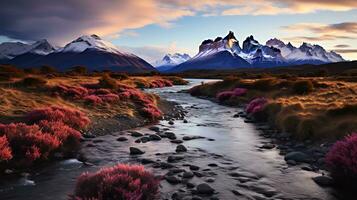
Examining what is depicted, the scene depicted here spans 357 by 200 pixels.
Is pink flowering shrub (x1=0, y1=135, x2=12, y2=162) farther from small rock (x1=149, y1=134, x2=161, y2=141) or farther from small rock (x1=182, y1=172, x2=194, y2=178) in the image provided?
small rock (x1=149, y1=134, x2=161, y2=141)

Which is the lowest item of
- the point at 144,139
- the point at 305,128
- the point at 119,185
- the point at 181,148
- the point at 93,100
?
the point at 181,148

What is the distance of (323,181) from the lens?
14477 millimetres

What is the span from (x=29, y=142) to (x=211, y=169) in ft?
28.3

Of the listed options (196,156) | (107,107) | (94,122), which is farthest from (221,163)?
(107,107)

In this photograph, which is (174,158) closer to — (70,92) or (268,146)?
(268,146)

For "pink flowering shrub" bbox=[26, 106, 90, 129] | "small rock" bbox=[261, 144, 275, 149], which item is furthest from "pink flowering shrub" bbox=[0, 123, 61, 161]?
"small rock" bbox=[261, 144, 275, 149]

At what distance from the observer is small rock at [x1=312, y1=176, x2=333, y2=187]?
1431cm

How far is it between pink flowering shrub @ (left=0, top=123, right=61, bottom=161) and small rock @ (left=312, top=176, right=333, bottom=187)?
12091mm

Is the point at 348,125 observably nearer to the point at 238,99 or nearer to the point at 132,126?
the point at 132,126

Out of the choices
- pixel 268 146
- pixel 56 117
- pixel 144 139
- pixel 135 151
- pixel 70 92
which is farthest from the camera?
pixel 70 92

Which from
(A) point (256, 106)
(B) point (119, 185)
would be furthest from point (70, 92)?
(B) point (119, 185)

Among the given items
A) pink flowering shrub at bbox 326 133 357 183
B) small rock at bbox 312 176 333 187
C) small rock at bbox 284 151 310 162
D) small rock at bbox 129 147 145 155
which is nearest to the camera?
pink flowering shrub at bbox 326 133 357 183

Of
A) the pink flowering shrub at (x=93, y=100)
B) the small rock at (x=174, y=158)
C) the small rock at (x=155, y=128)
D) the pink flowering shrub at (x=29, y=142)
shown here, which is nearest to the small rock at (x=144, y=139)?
the small rock at (x=155, y=128)

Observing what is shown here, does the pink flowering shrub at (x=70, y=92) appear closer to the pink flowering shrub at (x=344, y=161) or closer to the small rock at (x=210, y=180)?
the small rock at (x=210, y=180)
